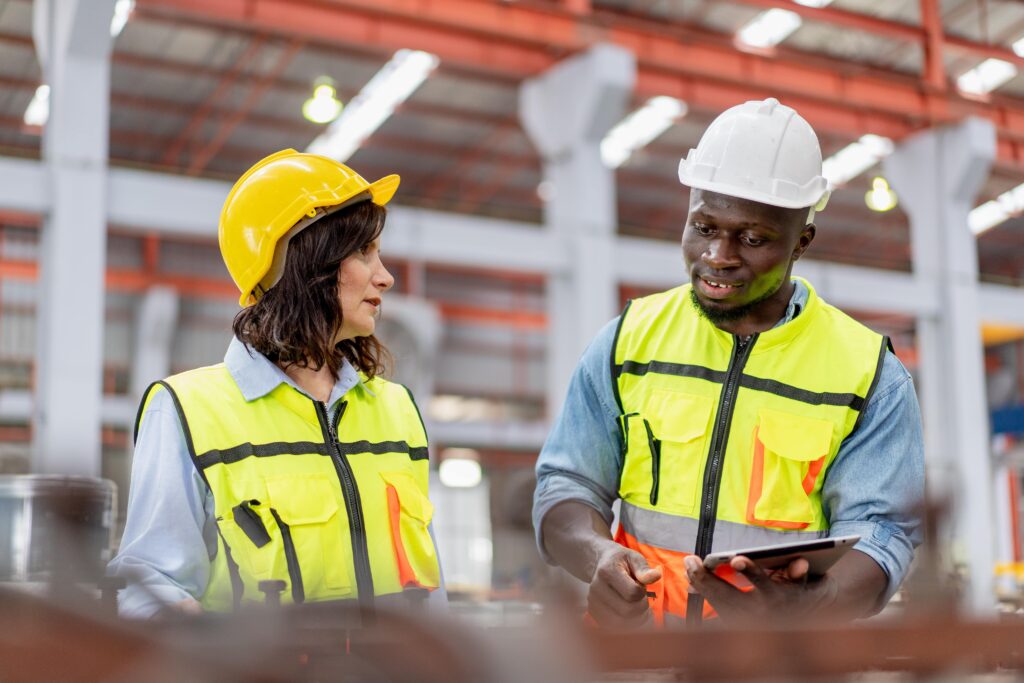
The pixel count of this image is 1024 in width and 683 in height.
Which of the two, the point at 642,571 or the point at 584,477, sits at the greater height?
the point at 584,477

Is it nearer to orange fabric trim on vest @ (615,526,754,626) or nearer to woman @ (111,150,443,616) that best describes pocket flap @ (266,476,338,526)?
woman @ (111,150,443,616)

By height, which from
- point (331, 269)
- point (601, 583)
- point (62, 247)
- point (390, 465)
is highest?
point (62, 247)

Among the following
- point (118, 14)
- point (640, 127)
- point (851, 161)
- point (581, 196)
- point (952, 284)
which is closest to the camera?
point (118, 14)

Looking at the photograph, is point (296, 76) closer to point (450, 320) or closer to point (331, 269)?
point (450, 320)

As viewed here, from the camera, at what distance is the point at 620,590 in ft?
7.67

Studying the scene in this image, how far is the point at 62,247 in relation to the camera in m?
11.2

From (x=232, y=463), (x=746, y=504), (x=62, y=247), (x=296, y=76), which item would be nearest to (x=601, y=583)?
(x=746, y=504)

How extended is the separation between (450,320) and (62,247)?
47.1 feet

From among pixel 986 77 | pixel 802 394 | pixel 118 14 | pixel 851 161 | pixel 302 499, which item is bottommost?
pixel 302 499

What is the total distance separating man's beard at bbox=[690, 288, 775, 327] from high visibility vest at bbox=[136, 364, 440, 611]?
29.4 inches

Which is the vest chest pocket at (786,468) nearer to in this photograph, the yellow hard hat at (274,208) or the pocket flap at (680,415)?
the pocket flap at (680,415)

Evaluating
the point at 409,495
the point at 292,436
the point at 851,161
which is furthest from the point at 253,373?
the point at 851,161

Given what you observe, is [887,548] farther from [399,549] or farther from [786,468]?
[399,549]

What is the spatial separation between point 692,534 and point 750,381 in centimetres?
37
